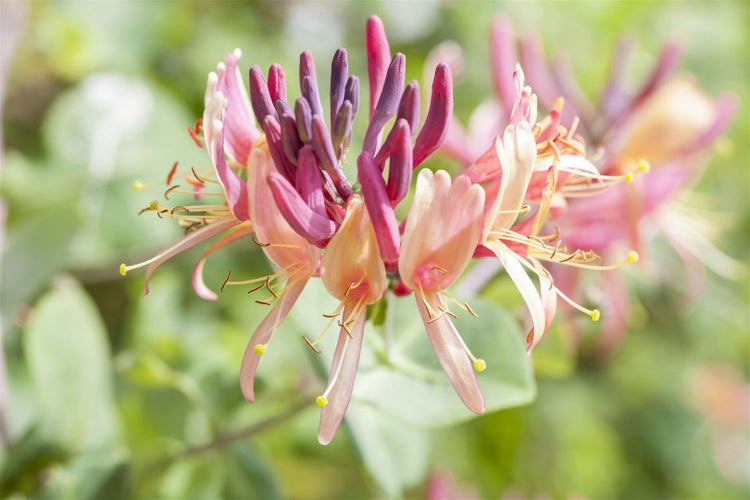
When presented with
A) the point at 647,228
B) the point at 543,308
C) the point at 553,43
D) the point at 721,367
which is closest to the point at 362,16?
the point at 553,43

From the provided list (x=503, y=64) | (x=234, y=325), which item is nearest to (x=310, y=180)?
(x=503, y=64)

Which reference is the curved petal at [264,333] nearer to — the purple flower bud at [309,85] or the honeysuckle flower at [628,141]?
the purple flower bud at [309,85]

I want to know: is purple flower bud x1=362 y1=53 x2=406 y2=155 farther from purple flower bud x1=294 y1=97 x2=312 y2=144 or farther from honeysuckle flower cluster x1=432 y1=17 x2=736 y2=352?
honeysuckle flower cluster x1=432 y1=17 x2=736 y2=352

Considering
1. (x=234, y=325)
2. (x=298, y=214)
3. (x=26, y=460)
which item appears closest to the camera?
(x=298, y=214)

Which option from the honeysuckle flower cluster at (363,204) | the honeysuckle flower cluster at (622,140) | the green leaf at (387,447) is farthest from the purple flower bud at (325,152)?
the honeysuckle flower cluster at (622,140)

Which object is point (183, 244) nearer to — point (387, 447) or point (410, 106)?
point (410, 106)

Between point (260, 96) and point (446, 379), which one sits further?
point (446, 379)
